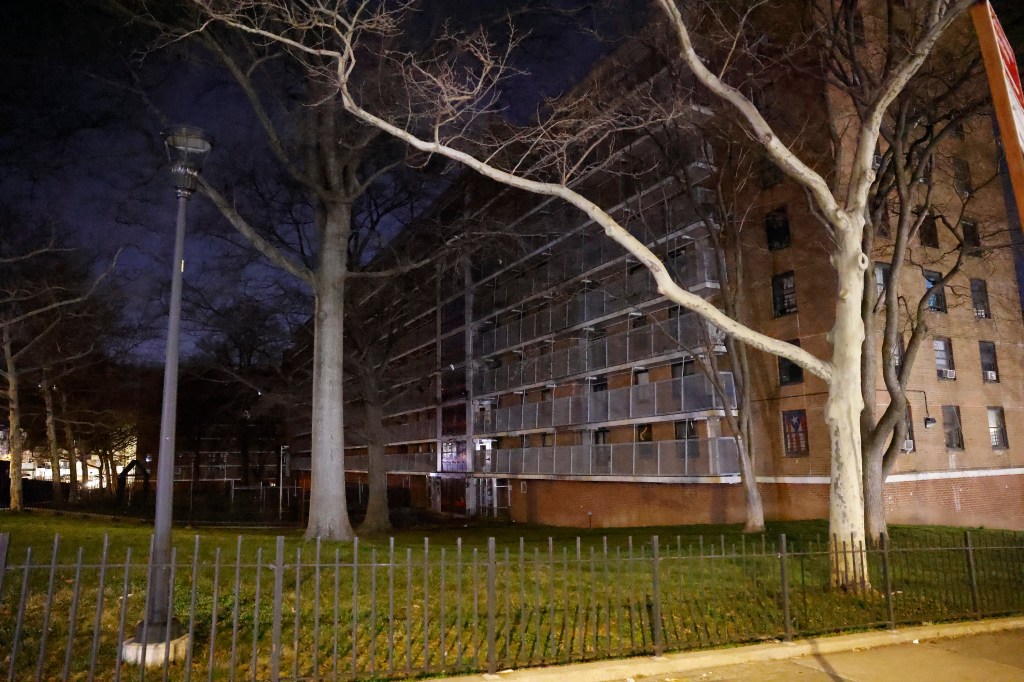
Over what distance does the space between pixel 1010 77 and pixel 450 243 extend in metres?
16.6

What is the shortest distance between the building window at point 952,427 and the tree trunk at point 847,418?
54.1 ft

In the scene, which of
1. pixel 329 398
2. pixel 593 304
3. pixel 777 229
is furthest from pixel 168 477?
pixel 593 304

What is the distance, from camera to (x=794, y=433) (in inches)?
922

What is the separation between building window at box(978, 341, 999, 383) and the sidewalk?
20137mm

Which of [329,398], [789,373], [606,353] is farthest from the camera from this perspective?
[606,353]

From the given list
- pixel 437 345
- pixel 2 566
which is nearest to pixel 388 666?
A: pixel 2 566

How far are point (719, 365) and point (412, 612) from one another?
751 inches

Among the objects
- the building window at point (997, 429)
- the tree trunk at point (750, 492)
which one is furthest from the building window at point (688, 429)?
the building window at point (997, 429)

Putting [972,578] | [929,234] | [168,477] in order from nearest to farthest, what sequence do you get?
[168,477], [972,578], [929,234]

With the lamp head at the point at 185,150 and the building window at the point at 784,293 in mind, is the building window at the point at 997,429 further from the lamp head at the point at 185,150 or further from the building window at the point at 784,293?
the lamp head at the point at 185,150

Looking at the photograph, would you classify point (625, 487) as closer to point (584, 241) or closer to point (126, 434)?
point (584, 241)

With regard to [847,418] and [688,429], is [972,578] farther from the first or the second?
[688,429]

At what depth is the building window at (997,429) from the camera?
2527 centimetres

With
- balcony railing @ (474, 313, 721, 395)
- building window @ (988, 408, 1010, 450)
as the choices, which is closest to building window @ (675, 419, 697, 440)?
balcony railing @ (474, 313, 721, 395)
